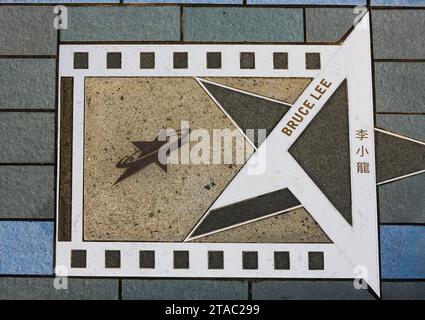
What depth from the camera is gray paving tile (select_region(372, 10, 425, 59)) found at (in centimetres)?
194

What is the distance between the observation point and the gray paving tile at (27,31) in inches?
76.9

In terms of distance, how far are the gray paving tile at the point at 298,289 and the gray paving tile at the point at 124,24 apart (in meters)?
1.45

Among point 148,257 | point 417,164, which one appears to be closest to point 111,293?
point 148,257

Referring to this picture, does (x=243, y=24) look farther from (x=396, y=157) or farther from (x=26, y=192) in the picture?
(x=26, y=192)

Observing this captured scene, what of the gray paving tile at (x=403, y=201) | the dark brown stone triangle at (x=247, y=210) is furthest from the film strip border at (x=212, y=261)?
the gray paving tile at (x=403, y=201)

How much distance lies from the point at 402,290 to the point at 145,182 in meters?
1.50

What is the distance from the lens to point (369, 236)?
1904 millimetres

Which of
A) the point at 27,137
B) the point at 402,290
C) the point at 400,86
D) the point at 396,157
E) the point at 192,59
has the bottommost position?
the point at 402,290

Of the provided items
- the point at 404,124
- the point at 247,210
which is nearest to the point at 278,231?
the point at 247,210

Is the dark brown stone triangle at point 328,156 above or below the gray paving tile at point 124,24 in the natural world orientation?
below

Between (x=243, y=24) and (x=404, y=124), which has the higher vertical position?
(x=243, y=24)

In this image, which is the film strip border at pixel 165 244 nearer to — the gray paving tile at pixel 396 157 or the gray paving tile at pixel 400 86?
the gray paving tile at pixel 400 86

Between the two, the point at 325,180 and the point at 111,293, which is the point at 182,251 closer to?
the point at 111,293

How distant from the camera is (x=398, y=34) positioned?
1952 millimetres
